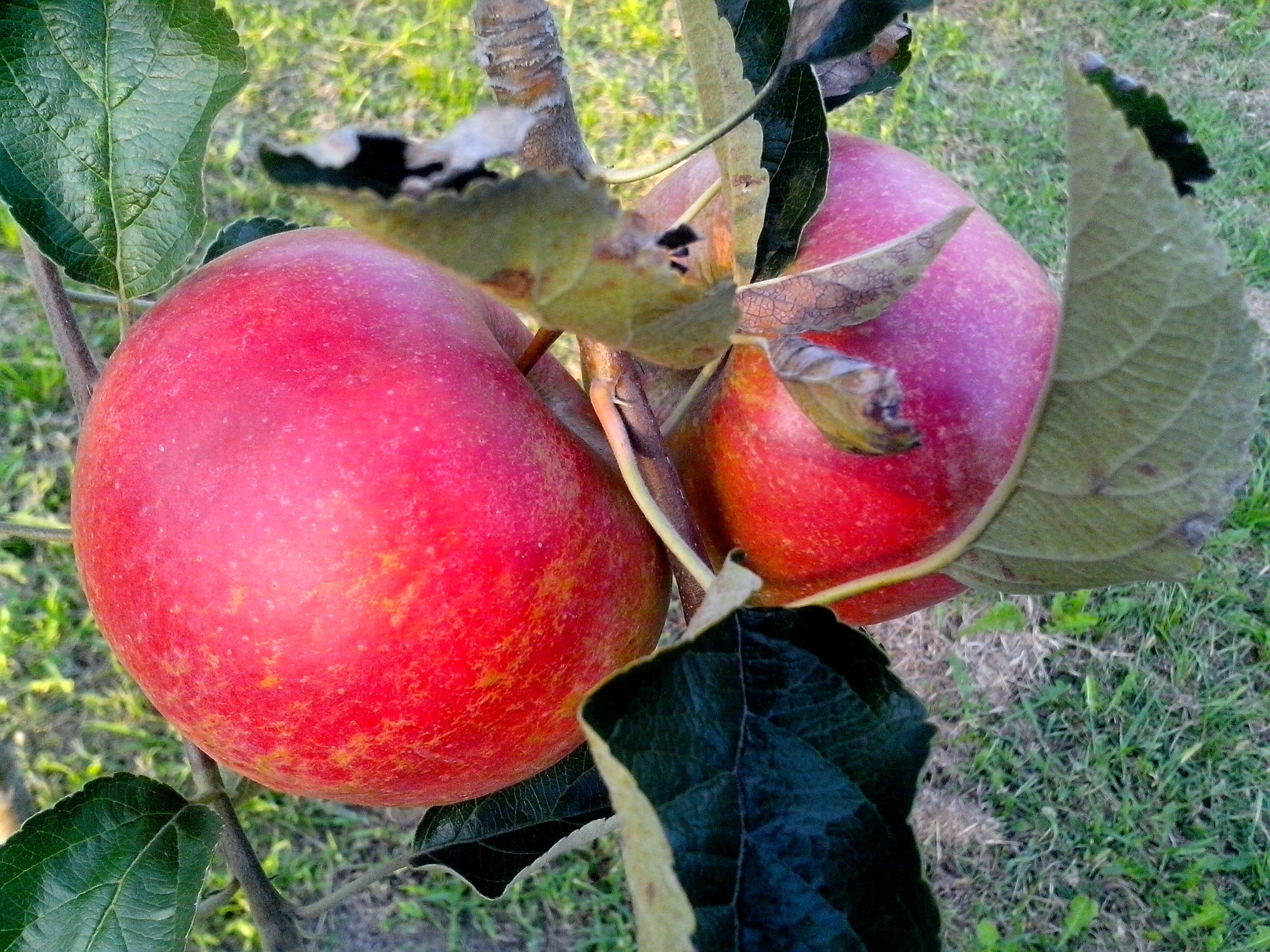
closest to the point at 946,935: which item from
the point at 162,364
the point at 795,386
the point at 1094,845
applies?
the point at 1094,845

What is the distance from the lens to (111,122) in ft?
2.68

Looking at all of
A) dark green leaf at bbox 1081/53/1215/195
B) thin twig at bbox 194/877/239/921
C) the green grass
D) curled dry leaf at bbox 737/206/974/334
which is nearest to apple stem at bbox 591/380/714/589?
curled dry leaf at bbox 737/206/974/334

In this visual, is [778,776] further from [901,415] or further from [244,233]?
[244,233]

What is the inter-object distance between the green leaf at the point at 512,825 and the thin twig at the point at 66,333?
1.69ft

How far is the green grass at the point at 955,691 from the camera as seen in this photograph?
1.78 meters

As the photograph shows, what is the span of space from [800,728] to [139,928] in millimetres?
543

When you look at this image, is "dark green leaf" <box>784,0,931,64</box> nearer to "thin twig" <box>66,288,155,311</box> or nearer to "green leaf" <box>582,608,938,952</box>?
"green leaf" <box>582,608,938,952</box>

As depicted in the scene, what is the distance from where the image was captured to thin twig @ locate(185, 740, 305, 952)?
0.92 meters

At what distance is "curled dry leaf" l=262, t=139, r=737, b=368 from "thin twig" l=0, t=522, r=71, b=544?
0.55 meters

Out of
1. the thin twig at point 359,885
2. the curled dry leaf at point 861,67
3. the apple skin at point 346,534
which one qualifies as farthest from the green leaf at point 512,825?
the curled dry leaf at point 861,67

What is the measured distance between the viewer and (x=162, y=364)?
2.34ft

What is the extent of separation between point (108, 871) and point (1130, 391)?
2.64ft

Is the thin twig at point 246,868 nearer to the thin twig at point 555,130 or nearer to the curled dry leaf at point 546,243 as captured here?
the thin twig at point 555,130

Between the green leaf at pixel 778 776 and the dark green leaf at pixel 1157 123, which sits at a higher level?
the dark green leaf at pixel 1157 123
